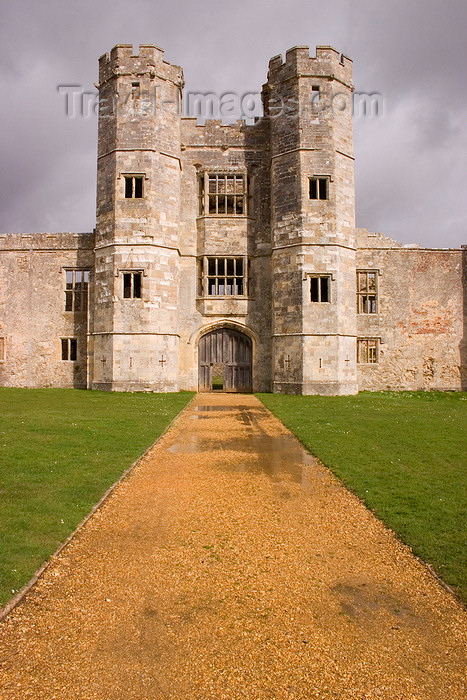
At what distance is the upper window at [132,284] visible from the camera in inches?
803

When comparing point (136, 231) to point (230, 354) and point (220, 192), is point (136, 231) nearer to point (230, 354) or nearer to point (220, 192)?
point (220, 192)

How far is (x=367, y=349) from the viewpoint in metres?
22.7

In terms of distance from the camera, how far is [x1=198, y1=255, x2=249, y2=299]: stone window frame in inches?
871

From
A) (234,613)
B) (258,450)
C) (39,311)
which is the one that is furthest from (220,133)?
(234,613)

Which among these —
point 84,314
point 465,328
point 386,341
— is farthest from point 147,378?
point 465,328

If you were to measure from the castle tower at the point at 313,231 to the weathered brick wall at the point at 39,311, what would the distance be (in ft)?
30.1

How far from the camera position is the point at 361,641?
2.82 metres

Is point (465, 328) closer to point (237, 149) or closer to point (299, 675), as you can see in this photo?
point (237, 149)

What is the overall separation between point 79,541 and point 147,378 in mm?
16067

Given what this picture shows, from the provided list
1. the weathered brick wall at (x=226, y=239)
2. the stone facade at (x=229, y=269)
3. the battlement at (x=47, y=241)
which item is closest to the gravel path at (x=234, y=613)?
the stone facade at (x=229, y=269)

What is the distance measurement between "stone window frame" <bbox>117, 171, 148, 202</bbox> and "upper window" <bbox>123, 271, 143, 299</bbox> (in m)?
3.08

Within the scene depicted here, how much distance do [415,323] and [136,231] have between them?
42.5ft

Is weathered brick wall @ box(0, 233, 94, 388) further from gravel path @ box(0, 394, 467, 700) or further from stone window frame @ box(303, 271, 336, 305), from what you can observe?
gravel path @ box(0, 394, 467, 700)

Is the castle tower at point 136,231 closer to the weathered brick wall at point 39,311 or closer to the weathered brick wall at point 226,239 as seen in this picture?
the weathered brick wall at point 226,239
